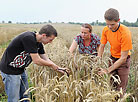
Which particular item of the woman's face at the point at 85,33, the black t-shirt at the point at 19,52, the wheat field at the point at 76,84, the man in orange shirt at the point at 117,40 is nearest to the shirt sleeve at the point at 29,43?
the black t-shirt at the point at 19,52

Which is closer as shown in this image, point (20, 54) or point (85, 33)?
Result: point (20, 54)

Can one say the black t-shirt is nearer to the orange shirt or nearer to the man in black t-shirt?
the man in black t-shirt

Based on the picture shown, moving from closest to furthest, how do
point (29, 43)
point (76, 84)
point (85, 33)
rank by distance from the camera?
point (76, 84), point (29, 43), point (85, 33)

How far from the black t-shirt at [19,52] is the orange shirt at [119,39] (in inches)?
47.0

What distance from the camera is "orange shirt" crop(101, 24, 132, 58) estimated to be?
7.06 ft

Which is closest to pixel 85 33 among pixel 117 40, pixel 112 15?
pixel 117 40

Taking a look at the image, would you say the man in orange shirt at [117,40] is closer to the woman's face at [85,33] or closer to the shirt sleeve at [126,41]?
the shirt sleeve at [126,41]

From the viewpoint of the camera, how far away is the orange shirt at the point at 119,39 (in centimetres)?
215

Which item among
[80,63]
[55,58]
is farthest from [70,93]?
[55,58]

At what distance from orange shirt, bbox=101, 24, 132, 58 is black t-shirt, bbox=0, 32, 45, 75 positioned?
3.92 ft

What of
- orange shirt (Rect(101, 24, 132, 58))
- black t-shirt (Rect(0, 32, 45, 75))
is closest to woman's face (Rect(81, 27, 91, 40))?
orange shirt (Rect(101, 24, 132, 58))

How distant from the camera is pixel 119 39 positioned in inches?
89.8

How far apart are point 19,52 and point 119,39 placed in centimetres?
149

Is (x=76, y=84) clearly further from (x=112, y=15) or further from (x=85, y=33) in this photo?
(x=85, y=33)
